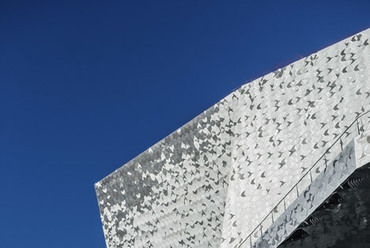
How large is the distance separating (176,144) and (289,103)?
614 centimetres

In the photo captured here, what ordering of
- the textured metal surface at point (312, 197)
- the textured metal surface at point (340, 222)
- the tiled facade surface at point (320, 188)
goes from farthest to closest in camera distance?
1. the textured metal surface at point (340, 222)
2. the textured metal surface at point (312, 197)
3. the tiled facade surface at point (320, 188)

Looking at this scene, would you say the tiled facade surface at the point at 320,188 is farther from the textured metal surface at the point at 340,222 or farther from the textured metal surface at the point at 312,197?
the textured metal surface at the point at 340,222

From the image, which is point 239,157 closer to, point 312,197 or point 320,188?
point 312,197

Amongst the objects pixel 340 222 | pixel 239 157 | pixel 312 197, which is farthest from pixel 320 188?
pixel 239 157

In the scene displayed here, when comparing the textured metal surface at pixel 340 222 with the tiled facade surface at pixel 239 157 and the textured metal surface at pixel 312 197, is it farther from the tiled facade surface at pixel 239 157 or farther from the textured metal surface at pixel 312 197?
the tiled facade surface at pixel 239 157

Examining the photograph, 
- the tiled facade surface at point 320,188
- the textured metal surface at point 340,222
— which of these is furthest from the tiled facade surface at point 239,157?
the tiled facade surface at point 320,188

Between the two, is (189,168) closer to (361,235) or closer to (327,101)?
(327,101)

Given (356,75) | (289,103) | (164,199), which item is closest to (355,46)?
(356,75)

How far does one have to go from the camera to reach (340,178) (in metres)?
16.7

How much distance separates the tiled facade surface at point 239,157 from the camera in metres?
21.9

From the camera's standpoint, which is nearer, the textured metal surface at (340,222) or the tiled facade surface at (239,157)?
the textured metal surface at (340,222)

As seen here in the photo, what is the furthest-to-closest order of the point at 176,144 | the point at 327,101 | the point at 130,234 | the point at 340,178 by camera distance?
1. the point at 130,234
2. the point at 176,144
3. the point at 327,101
4. the point at 340,178

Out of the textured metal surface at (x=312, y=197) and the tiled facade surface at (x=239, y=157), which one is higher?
the tiled facade surface at (x=239, y=157)

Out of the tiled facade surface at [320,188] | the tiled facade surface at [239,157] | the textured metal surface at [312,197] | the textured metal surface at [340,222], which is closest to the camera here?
the tiled facade surface at [320,188]
